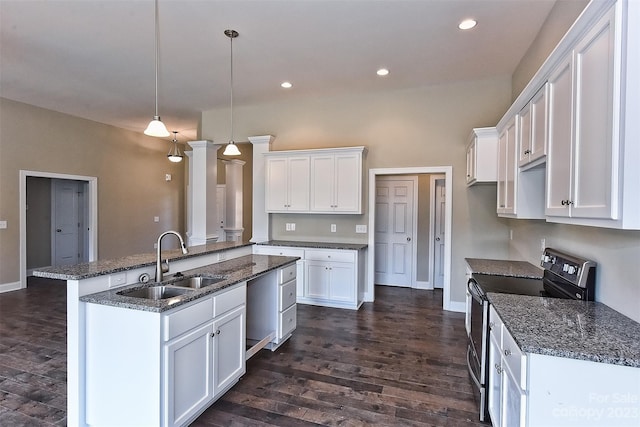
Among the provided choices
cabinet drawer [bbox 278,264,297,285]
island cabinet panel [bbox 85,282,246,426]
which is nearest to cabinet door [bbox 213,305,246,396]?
island cabinet panel [bbox 85,282,246,426]

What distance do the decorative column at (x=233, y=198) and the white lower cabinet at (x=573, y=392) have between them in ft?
22.0

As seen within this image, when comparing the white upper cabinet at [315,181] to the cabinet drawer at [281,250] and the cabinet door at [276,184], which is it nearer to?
the cabinet door at [276,184]

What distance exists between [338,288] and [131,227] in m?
5.29

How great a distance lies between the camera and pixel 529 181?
264 cm

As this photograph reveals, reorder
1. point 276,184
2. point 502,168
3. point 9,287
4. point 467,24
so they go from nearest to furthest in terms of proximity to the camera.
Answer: point 467,24 → point 502,168 → point 276,184 → point 9,287

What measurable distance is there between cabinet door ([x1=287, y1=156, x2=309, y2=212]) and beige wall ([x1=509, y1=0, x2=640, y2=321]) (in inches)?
113

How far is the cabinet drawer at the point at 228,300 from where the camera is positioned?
7.51 feet

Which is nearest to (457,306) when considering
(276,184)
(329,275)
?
(329,275)

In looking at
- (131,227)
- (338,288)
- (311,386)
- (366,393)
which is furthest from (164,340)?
(131,227)

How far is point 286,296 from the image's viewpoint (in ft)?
10.9

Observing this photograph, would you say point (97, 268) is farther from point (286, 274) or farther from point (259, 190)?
point (259, 190)

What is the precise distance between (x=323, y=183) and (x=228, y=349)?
298 cm

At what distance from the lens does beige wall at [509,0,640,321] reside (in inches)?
64.7

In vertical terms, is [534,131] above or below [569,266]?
above
